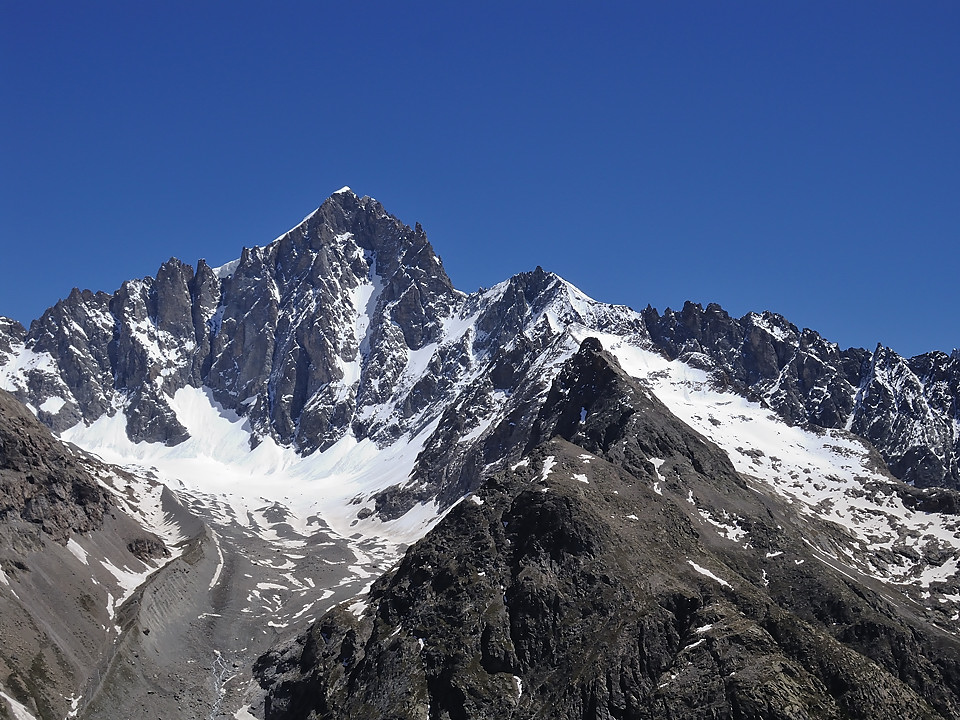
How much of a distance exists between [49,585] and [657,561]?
12026 cm

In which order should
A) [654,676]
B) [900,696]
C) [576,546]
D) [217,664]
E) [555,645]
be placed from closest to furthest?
[900,696] → [654,676] → [555,645] → [576,546] → [217,664]

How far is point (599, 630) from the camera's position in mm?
144000

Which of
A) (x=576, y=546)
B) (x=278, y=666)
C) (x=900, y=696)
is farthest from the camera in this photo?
(x=278, y=666)

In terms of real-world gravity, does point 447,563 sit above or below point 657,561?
below

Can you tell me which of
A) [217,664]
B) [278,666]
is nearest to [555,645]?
[278,666]

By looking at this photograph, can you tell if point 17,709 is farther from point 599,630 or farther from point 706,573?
point 706,573

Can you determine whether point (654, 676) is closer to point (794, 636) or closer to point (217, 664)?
point (794, 636)

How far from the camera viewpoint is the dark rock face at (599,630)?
421 feet

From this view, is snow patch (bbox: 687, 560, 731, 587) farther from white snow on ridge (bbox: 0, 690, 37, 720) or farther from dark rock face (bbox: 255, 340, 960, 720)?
white snow on ridge (bbox: 0, 690, 37, 720)

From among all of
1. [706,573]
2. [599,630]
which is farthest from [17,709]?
[706,573]

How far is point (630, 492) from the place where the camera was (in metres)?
184

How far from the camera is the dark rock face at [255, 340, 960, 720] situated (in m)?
128

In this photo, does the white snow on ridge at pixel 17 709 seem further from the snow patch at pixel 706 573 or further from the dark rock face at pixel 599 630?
the snow patch at pixel 706 573

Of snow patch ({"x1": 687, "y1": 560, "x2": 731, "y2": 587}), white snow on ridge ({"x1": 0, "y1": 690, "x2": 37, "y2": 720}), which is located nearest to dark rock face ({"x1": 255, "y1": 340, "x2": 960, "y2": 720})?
snow patch ({"x1": 687, "y1": 560, "x2": 731, "y2": 587})
